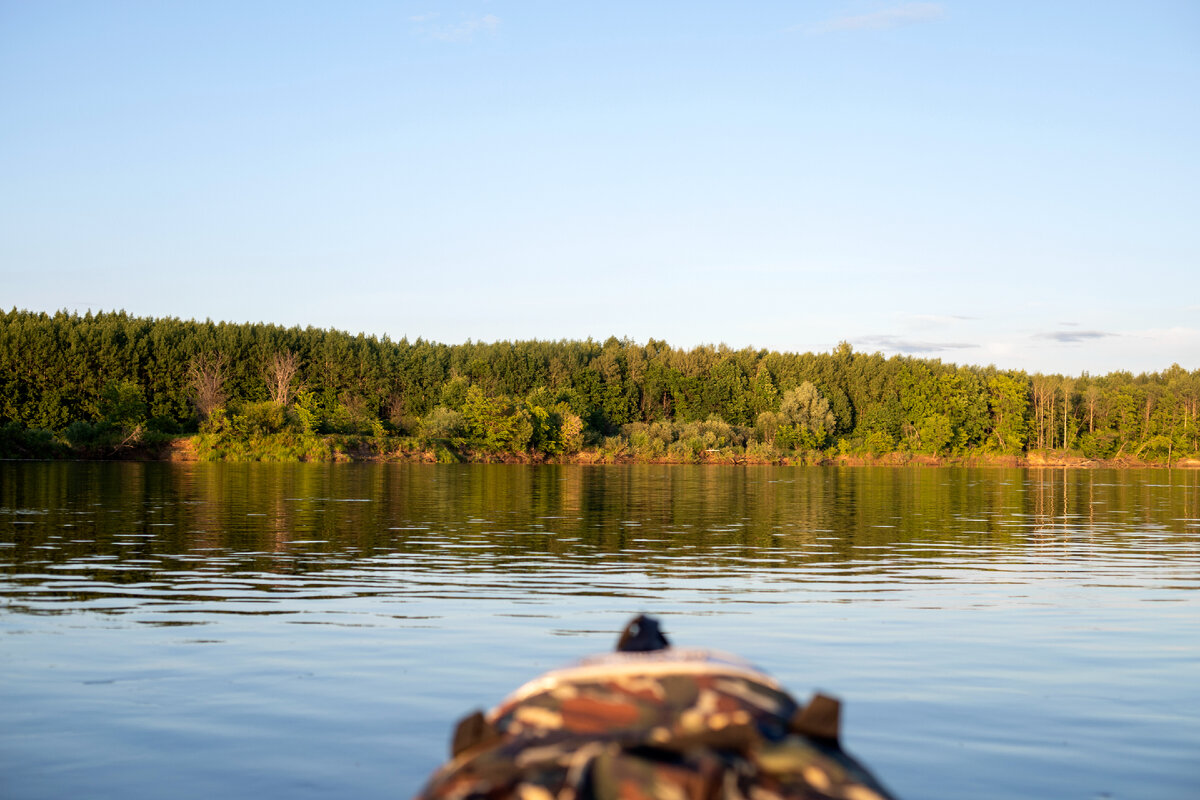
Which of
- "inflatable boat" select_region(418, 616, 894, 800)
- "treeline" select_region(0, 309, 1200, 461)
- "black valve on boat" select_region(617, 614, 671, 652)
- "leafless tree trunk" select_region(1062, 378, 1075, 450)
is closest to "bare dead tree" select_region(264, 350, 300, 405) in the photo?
"treeline" select_region(0, 309, 1200, 461)

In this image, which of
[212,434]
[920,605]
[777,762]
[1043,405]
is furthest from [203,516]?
[1043,405]

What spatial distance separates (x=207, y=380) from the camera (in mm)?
84750

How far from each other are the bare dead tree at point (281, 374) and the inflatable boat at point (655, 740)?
86542 millimetres

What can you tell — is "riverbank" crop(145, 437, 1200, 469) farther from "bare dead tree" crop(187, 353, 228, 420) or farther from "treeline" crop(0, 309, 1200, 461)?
"bare dead tree" crop(187, 353, 228, 420)

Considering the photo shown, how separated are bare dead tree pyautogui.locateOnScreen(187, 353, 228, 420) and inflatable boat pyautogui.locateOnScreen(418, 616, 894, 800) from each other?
8437 cm

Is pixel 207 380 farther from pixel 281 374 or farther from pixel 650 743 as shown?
pixel 650 743

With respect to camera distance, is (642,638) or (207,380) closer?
(642,638)

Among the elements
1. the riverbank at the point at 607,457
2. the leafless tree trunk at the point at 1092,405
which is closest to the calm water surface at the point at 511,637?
the riverbank at the point at 607,457

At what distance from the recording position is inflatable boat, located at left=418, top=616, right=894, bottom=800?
2021mm

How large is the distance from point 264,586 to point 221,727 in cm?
727

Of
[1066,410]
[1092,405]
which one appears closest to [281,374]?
[1066,410]

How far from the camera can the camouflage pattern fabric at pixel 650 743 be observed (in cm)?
202

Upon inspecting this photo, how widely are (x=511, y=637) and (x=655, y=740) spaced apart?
837 centimetres

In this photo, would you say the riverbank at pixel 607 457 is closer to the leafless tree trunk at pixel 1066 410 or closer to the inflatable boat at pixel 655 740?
the leafless tree trunk at pixel 1066 410
